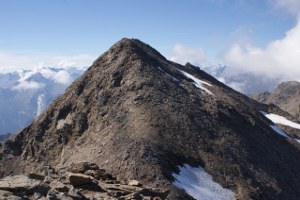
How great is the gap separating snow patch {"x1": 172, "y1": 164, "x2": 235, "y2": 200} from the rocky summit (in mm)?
336

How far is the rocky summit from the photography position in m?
47.2

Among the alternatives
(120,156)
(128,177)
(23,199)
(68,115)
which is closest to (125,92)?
(68,115)

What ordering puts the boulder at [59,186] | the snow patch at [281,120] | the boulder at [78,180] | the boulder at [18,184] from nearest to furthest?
the boulder at [18,184]
the boulder at [59,186]
the boulder at [78,180]
the snow patch at [281,120]

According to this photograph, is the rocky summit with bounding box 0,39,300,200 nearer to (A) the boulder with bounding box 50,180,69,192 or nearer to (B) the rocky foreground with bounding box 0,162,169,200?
(B) the rocky foreground with bounding box 0,162,169,200

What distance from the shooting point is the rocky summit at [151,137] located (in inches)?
1857

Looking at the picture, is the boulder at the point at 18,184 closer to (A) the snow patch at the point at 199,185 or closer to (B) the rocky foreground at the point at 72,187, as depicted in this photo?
(B) the rocky foreground at the point at 72,187

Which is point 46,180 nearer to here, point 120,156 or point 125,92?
point 120,156

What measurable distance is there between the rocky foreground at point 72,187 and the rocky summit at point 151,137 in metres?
1.52

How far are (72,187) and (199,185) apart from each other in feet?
66.5

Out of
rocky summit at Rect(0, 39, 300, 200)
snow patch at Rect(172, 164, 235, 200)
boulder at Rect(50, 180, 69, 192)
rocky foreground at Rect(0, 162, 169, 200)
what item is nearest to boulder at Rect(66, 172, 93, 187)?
rocky foreground at Rect(0, 162, 169, 200)

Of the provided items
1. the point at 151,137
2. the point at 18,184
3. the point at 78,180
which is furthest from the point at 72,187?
the point at 151,137

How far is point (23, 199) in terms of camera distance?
24391 millimetres

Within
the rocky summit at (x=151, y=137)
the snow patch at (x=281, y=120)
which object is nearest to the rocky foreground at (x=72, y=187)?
the rocky summit at (x=151, y=137)

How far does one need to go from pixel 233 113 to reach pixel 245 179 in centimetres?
1795
